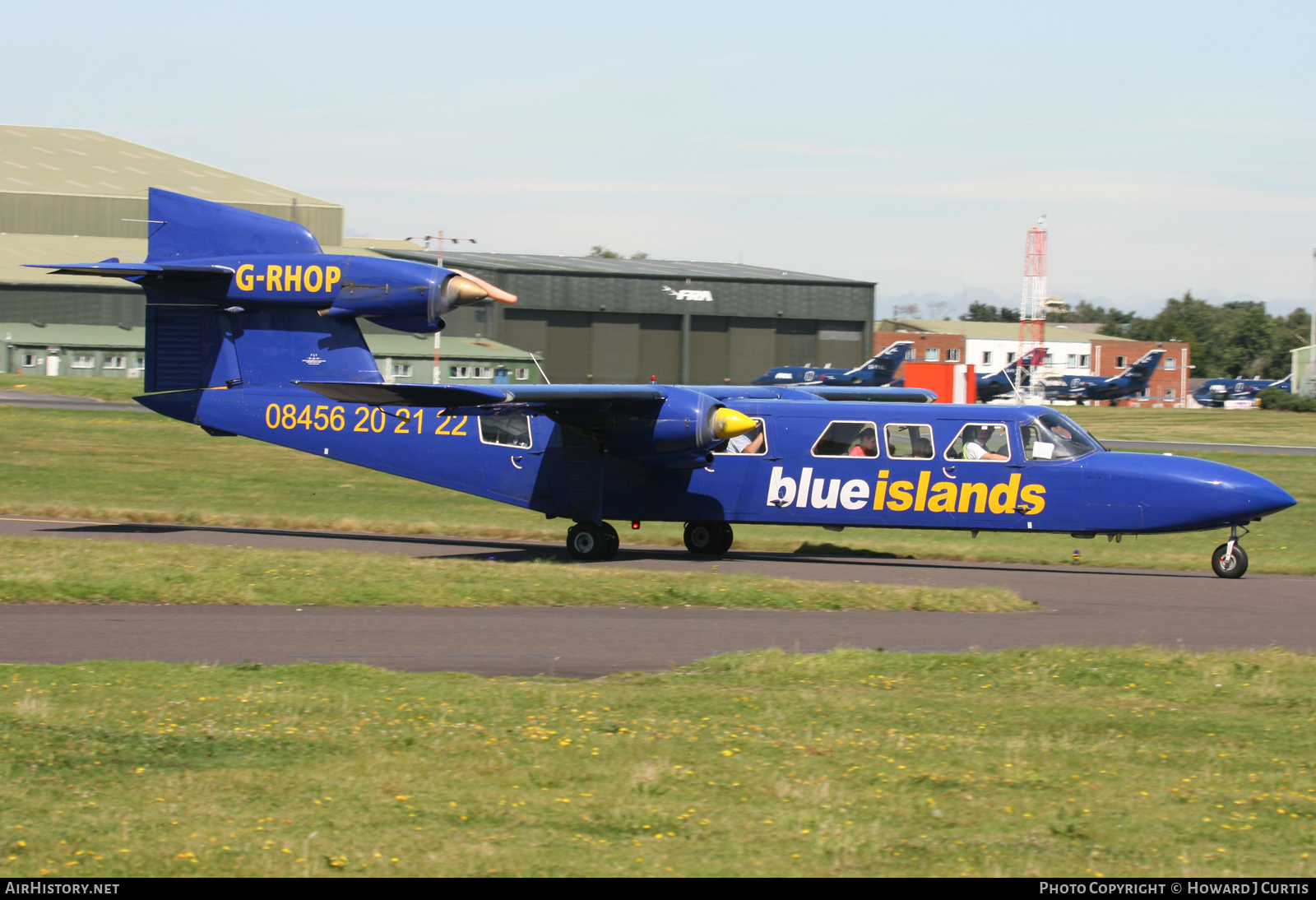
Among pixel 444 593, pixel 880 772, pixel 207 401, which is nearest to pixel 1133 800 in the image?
pixel 880 772

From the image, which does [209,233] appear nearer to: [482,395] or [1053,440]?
[482,395]

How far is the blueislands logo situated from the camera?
1823 cm

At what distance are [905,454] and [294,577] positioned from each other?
940 centimetres

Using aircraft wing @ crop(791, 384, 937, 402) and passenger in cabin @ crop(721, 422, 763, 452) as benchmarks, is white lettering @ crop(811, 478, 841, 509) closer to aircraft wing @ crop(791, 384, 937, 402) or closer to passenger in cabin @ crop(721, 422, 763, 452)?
passenger in cabin @ crop(721, 422, 763, 452)

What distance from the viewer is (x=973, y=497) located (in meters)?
18.4

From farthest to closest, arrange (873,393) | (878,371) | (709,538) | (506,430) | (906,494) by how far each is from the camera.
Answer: (878,371) → (873,393) → (709,538) → (506,430) → (906,494)

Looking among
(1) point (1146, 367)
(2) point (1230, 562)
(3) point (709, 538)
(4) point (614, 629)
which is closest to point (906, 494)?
(3) point (709, 538)

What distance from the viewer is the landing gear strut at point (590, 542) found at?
19578mm

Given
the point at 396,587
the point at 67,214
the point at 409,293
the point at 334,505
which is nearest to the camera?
the point at 396,587

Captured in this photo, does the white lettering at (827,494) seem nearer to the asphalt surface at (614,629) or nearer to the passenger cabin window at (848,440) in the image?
the passenger cabin window at (848,440)

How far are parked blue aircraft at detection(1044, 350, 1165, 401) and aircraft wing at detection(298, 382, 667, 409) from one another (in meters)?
60.2

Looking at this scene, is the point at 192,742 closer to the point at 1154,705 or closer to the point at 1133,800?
the point at 1133,800

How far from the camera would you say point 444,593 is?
570 inches

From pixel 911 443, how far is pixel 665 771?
12.3 m
